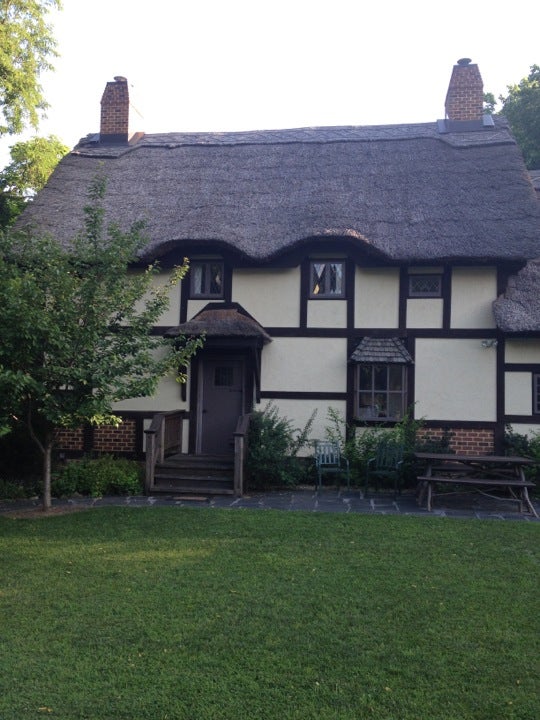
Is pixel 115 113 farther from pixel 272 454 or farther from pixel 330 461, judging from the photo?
pixel 330 461

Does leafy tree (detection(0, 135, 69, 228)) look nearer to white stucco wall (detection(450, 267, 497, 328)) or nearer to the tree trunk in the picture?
the tree trunk

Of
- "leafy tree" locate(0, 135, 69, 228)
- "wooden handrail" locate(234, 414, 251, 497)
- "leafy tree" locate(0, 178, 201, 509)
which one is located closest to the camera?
"leafy tree" locate(0, 178, 201, 509)

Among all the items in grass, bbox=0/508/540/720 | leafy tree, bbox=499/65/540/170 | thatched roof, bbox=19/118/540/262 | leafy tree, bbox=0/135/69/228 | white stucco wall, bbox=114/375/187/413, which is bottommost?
grass, bbox=0/508/540/720

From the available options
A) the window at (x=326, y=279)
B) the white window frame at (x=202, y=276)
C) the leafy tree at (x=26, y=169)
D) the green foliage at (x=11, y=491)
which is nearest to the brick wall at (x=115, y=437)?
the green foliage at (x=11, y=491)

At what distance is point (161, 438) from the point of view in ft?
33.5

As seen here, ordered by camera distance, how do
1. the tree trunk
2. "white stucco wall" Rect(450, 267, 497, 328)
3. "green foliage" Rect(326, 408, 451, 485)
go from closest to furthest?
the tree trunk → "green foliage" Rect(326, 408, 451, 485) → "white stucco wall" Rect(450, 267, 497, 328)

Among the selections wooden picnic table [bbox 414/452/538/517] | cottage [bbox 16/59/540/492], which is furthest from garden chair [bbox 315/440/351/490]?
wooden picnic table [bbox 414/452/538/517]

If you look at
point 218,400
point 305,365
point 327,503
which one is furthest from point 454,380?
point 218,400

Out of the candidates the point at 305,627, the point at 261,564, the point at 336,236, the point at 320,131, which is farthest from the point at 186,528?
the point at 320,131

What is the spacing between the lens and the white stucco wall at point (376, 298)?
1089 centimetres

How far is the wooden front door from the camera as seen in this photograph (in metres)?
11.3

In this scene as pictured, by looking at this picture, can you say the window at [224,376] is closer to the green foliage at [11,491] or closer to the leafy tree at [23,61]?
the green foliage at [11,491]

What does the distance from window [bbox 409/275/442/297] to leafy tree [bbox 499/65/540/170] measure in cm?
1329

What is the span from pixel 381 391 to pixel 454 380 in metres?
1.29
